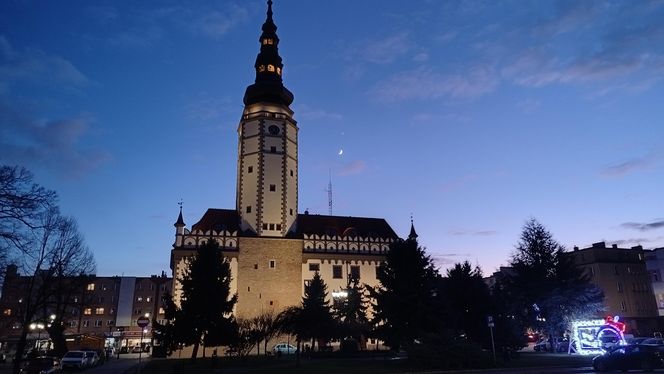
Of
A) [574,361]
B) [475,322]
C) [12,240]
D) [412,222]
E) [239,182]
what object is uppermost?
[239,182]

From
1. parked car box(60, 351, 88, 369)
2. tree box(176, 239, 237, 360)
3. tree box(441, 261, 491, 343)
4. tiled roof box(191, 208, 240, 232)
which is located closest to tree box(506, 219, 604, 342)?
tree box(441, 261, 491, 343)

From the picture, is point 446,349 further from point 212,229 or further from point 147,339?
point 147,339

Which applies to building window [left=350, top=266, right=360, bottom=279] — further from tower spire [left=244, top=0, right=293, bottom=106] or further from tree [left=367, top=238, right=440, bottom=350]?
tree [left=367, top=238, right=440, bottom=350]

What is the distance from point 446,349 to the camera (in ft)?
86.9

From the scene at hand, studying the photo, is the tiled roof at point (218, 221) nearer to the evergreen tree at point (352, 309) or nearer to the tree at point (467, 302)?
the evergreen tree at point (352, 309)

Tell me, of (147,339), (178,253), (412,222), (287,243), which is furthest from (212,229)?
(147,339)

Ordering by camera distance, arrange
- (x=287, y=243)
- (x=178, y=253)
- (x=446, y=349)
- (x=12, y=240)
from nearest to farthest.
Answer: (x=12, y=240) < (x=446, y=349) < (x=178, y=253) < (x=287, y=243)

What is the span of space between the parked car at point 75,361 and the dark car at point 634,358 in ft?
114

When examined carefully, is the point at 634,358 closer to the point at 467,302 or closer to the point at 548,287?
the point at 467,302

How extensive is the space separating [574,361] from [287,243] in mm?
33840

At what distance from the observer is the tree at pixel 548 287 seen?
43.1 metres

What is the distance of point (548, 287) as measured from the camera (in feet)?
145

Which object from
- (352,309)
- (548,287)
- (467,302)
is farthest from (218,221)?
(548,287)

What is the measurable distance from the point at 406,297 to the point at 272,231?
2812cm
